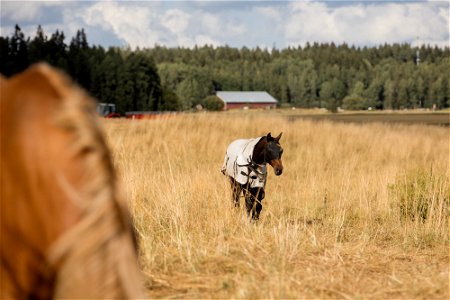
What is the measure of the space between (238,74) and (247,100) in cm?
1774

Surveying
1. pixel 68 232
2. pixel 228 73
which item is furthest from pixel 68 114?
pixel 228 73

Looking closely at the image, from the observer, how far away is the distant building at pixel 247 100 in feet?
457

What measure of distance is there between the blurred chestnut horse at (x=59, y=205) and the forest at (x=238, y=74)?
40.0 metres

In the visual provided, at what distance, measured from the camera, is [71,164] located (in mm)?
1902

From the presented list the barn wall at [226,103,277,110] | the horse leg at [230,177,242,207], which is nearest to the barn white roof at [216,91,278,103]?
the barn wall at [226,103,277,110]

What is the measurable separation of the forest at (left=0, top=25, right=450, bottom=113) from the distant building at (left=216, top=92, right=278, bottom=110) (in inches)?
184

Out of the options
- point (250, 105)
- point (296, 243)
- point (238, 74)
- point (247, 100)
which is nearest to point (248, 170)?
point (296, 243)

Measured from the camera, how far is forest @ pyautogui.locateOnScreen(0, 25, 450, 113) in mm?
68750

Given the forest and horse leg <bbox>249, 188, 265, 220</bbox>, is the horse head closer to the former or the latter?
horse leg <bbox>249, 188, 265, 220</bbox>

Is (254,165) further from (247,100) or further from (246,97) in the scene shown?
(246,97)

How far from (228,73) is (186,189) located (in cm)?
15036

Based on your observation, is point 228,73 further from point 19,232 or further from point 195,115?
point 19,232

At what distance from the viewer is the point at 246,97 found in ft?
469

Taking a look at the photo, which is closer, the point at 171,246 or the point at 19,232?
the point at 19,232
